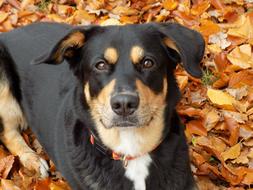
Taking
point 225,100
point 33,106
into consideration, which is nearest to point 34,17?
point 33,106

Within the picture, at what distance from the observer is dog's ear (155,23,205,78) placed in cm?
345

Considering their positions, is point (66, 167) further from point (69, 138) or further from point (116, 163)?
point (116, 163)

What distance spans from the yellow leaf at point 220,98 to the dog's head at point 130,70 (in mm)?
1298

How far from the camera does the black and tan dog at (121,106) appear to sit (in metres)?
3.50

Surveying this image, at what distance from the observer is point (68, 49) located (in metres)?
3.73

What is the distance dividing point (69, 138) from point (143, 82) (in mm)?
886

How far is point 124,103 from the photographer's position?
11.1 ft

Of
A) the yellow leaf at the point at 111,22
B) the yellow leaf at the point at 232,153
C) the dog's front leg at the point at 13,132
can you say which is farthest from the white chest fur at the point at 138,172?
the yellow leaf at the point at 111,22

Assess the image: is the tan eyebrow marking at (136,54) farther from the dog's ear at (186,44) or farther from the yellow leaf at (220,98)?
the yellow leaf at (220,98)

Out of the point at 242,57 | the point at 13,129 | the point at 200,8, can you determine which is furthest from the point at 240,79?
the point at 13,129

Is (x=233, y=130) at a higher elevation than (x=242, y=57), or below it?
below

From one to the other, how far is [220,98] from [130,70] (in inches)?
→ 68.4

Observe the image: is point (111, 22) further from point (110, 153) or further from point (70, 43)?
point (110, 153)

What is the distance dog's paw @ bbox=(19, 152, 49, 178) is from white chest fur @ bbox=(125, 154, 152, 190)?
4.19 feet
